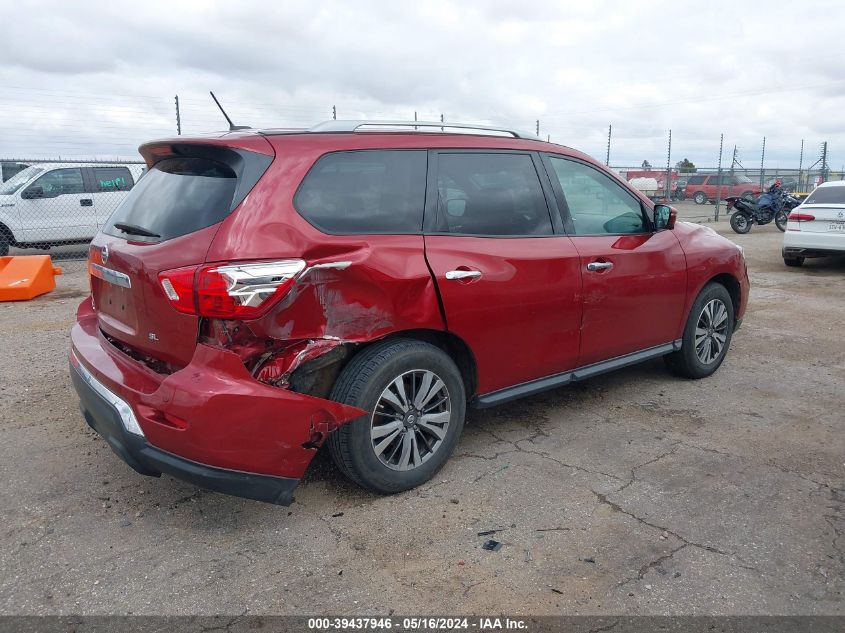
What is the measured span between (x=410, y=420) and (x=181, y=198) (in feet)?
4.85

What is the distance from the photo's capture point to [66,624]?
8.02 feet

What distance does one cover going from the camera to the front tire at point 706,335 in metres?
4.93

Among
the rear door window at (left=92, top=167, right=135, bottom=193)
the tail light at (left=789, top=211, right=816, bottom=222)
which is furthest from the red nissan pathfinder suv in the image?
the rear door window at (left=92, top=167, right=135, bottom=193)

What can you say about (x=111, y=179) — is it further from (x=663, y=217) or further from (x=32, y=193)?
(x=663, y=217)

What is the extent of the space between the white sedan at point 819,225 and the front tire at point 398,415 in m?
9.04

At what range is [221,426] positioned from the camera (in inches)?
108

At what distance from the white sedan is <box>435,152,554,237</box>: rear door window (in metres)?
8.27

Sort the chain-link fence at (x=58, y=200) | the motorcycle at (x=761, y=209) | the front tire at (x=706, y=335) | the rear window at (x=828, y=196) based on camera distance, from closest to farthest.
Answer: the front tire at (x=706, y=335), the rear window at (x=828, y=196), the chain-link fence at (x=58, y=200), the motorcycle at (x=761, y=209)

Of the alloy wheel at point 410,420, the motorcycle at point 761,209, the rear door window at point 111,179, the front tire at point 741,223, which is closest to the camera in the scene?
the alloy wheel at point 410,420

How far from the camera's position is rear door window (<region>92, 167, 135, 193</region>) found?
1221 cm

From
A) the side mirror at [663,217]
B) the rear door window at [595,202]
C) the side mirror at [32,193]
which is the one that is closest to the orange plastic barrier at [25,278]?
the side mirror at [32,193]

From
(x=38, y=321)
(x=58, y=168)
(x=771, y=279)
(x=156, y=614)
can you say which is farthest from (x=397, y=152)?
(x=58, y=168)

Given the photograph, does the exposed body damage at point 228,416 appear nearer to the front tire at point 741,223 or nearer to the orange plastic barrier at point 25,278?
the orange plastic barrier at point 25,278

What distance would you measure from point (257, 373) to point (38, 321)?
5254 mm
